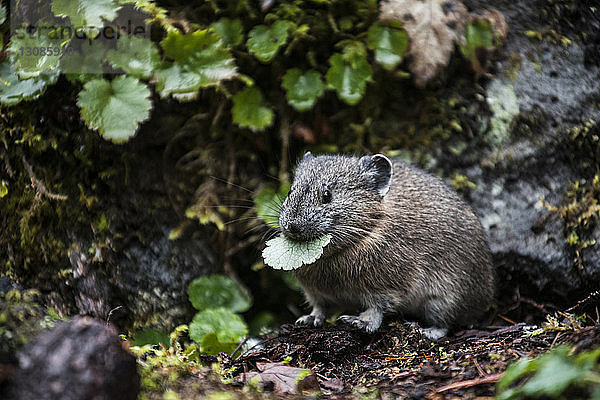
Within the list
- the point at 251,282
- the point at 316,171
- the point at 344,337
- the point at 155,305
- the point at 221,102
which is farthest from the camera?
the point at 251,282

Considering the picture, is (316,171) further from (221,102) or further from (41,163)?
(41,163)

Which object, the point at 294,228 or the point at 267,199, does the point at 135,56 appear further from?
the point at 294,228

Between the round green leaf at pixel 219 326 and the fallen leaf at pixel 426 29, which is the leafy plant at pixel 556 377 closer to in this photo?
the round green leaf at pixel 219 326

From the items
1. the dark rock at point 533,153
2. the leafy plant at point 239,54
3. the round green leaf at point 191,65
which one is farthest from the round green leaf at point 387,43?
the round green leaf at point 191,65

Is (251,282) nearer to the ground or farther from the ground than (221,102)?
nearer to the ground

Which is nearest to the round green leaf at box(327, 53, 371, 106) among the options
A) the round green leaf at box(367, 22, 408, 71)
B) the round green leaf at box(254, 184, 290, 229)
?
the round green leaf at box(367, 22, 408, 71)

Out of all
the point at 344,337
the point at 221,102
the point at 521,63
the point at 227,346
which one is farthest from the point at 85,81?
the point at 521,63

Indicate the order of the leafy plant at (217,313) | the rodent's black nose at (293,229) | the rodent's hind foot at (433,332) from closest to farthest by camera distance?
the rodent's black nose at (293,229) → the leafy plant at (217,313) → the rodent's hind foot at (433,332)
